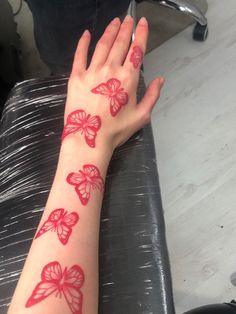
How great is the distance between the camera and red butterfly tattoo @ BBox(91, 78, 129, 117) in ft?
2.34

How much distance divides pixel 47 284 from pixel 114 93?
0.34 meters

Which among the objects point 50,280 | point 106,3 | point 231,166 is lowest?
point 50,280

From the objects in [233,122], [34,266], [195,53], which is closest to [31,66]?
[195,53]

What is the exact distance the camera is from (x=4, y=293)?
64 centimetres

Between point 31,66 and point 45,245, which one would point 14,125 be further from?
point 31,66

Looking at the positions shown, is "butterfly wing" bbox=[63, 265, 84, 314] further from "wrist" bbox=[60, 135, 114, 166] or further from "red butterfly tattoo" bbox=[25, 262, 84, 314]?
"wrist" bbox=[60, 135, 114, 166]

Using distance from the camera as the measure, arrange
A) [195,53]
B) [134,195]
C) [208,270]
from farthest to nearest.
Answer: [195,53], [208,270], [134,195]

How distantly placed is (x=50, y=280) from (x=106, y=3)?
59cm

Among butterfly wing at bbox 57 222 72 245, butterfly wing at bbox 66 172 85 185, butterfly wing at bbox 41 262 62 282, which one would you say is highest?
butterfly wing at bbox 66 172 85 185

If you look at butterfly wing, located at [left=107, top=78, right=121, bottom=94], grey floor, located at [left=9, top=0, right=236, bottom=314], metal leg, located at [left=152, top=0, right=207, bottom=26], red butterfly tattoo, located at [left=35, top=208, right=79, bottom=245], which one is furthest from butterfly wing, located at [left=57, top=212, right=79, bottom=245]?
metal leg, located at [left=152, top=0, right=207, bottom=26]

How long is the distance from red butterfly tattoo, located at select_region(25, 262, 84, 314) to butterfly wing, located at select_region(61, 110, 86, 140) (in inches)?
9.3

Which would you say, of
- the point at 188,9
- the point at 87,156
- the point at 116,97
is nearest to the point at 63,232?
the point at 87,156

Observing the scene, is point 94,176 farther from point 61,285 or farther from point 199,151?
point 199,151

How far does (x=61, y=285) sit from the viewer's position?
55 centimetres
